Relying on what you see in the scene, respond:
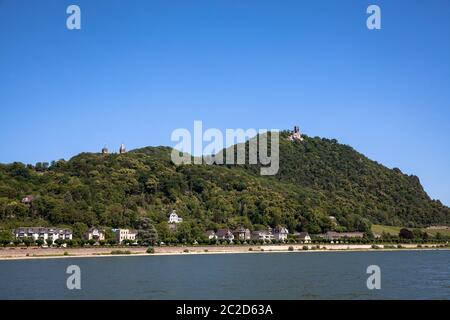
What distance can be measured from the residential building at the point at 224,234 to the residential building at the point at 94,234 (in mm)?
24720

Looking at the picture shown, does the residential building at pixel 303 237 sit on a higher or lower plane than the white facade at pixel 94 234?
lower

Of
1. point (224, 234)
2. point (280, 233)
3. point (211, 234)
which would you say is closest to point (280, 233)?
point (280, 233)

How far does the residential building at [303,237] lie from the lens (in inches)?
4683

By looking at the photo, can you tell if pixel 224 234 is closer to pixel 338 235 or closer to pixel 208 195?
pixel 208 195

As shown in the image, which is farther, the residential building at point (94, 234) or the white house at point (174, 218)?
the white house at point (174, 218)

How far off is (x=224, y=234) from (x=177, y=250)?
974 inches

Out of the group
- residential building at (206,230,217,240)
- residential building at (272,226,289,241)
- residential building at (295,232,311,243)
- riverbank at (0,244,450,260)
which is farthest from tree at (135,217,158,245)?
residential building at (295,232,311,243)

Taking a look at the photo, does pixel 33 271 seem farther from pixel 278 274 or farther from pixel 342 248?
pixel 342 248

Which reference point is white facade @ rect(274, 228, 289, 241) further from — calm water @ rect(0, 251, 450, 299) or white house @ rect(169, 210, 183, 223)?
calm water @ rect(0, 251, 450, 299)

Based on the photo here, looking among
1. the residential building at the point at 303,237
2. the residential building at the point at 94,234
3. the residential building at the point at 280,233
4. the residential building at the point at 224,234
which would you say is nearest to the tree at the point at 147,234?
the residential building at the point at 94,234

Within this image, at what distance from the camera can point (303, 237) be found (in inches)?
4847

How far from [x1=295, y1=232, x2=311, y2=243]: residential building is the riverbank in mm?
5880

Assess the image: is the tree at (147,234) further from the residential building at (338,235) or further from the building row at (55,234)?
the residential building at (338,235)
